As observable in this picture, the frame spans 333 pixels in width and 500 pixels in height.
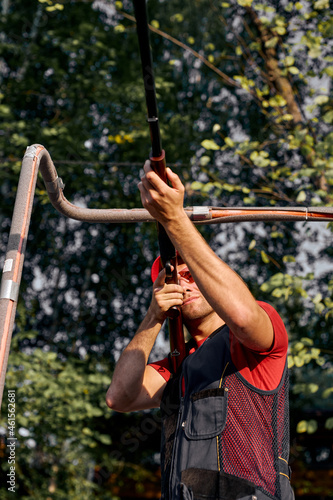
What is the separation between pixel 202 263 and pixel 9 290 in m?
0.64

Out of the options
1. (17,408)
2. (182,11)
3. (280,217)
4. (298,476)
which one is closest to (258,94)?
(280,217)

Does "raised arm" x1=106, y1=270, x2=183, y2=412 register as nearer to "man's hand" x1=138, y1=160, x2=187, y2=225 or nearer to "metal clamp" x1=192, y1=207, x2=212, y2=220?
"metal clamp" x1=192, y1=207, x2=212, y2=220

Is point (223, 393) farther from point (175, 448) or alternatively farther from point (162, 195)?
point (162, 195)

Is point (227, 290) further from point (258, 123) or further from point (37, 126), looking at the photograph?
point (258, 123)

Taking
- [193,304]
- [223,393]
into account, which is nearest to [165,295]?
[193,304]

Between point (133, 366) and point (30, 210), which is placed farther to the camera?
point (133, 366)

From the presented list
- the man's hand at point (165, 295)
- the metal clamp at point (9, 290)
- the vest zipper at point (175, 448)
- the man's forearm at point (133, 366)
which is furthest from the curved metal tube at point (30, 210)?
the vest zipper at point (175, 448)

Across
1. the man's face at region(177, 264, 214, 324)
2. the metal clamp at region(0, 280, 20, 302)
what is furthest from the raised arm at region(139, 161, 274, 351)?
the man's face at region(177, 264, 214, 324)

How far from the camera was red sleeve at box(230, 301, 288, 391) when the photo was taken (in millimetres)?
2115

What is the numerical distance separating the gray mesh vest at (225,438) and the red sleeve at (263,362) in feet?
0.08

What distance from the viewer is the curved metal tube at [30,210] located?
5.69 ft

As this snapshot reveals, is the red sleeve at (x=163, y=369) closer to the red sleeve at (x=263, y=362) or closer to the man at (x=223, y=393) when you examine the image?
the man at (x=223, y=393)

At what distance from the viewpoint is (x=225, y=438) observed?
2.05 meters

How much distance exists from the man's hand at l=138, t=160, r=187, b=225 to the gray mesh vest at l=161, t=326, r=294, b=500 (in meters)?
0.63
